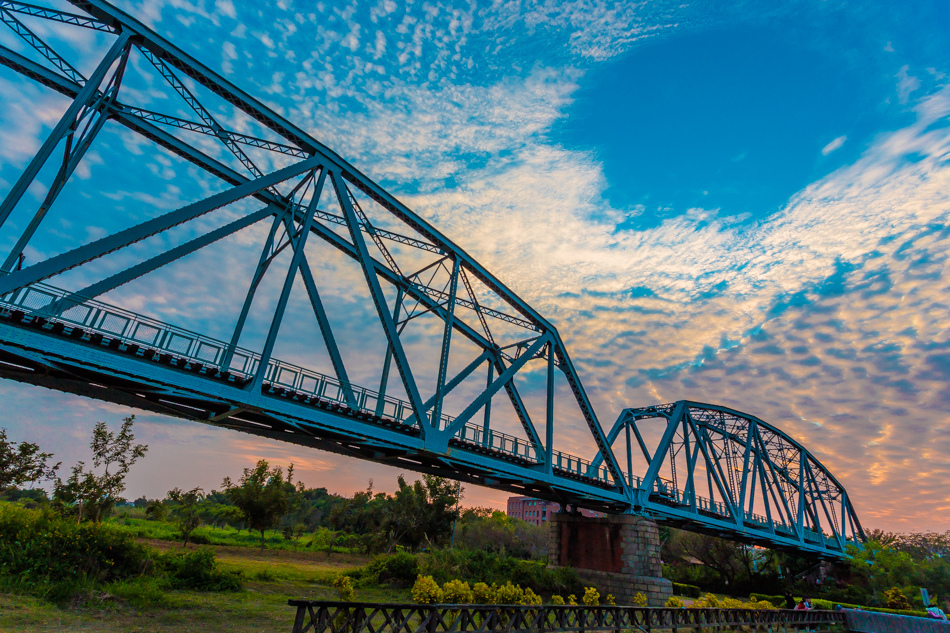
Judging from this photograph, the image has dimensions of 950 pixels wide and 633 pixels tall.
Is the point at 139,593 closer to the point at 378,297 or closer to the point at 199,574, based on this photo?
the point at 199,574

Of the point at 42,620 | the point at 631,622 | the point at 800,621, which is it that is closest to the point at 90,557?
the point at 42,620

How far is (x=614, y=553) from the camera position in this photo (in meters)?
34.0

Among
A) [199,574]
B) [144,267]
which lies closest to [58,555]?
[199,574]

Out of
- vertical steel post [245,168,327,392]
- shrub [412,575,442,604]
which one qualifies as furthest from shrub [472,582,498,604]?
vertical steel post [245,168,327,392]

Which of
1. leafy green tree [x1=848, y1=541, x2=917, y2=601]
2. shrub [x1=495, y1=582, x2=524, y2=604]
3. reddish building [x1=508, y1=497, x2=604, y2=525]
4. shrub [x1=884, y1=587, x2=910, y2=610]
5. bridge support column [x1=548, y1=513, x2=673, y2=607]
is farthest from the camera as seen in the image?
reddish building [x1=508, y1=497, x2=604, y2=525]

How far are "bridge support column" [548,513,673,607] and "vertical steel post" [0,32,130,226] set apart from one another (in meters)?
36.1

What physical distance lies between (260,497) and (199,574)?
54.9 feet

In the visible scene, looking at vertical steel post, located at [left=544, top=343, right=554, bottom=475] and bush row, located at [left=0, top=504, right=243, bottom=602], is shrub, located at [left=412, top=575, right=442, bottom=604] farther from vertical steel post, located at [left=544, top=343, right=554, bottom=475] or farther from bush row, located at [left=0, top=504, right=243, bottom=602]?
vertical steel post, located at [left=544, top=343, right=554, bottom=475]

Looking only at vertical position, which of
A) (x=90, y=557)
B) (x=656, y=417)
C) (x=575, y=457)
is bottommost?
(x=90, y=557)

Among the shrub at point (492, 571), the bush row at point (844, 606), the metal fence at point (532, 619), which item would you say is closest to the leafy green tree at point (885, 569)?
the bush row at point (844, 606)

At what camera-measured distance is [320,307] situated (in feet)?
63.4

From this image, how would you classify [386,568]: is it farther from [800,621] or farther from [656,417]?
[656,417]

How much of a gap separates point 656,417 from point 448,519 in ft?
74.6

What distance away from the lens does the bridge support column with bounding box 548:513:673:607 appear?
31409mm
